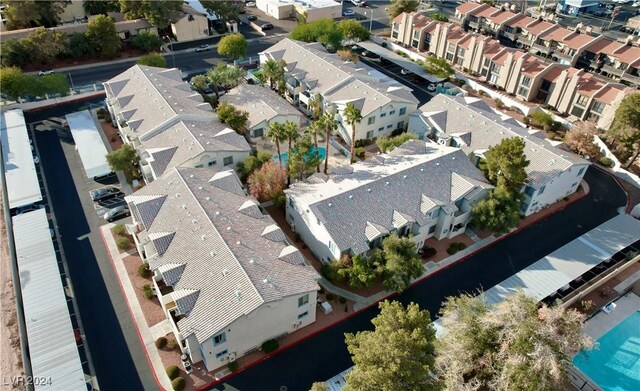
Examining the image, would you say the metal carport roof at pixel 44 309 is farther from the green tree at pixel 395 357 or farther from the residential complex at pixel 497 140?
the residential complex at pixel 497 140

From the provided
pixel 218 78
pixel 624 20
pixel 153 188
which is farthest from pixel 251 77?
pixel 624 20

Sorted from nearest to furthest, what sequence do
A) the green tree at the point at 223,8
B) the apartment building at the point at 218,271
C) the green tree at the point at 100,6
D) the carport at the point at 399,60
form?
the apartment building at the point at 218,271 < the carport at the point at 399,60 < the green tree at the point at 100,6 < the green tree at the point at 223,8

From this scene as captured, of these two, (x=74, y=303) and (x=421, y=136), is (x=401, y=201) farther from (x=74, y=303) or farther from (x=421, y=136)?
(x=74, y=303)

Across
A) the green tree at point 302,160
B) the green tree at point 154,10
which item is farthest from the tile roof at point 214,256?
the green tree at point 154,10

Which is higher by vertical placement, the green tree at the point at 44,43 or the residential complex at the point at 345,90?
the green tree at the point at 44,43

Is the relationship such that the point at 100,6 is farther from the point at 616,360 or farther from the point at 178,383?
the point at 616,360
